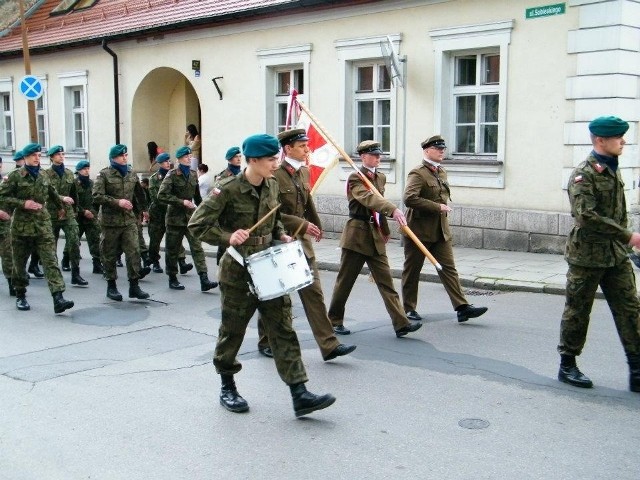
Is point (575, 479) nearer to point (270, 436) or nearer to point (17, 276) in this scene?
point (270, 436)

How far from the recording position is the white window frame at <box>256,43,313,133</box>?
1639 centimetres

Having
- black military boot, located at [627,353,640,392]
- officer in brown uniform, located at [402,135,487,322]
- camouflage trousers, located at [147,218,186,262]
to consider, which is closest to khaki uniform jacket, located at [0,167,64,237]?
camouflage trousers, located at [147,218,186,262]

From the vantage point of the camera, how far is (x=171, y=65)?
64.4 ft

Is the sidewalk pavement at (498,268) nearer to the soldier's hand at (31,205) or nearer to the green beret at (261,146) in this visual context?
the soldier's hand at (31,205)

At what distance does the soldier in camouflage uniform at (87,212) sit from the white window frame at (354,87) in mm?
5141

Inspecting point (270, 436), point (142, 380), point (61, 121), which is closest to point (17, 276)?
point (142, 380)

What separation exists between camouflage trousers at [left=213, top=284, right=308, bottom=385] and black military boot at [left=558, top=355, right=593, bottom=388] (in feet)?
6.38

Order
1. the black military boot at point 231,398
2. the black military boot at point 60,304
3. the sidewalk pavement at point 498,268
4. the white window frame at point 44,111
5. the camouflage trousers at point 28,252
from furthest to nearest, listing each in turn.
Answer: the white window frame at point 44,111 → the sidewalk pavement at point 498,268 → the camouflage trousers at point 28,252 → the black military boot at point 60,304 → the black military boot at point 231,398

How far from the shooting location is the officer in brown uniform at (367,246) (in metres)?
7.62

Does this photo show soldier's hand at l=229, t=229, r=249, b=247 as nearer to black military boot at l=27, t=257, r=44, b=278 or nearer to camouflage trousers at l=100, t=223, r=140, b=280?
camouflage trousers at l=100, t=223, r=140, b=280

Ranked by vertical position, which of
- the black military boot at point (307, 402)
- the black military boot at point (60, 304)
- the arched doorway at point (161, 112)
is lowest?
the black military boot at point (60, 304)

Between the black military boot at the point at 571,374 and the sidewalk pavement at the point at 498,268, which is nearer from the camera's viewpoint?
the black military boot at the point at 571,374

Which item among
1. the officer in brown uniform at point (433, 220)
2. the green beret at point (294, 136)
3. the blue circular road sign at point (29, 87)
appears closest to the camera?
the green beret at point (294, 136)

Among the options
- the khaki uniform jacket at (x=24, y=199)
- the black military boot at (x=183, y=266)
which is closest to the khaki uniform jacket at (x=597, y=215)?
the khaki uniform jacket at (x=24, y=199)
